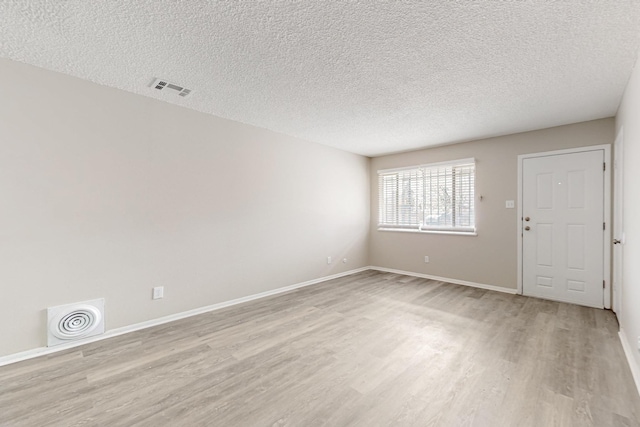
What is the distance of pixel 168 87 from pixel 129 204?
1.24 meters

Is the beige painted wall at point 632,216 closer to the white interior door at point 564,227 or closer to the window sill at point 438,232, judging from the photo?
the white interior door at point 564,227

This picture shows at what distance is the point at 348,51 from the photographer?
7.04 feet

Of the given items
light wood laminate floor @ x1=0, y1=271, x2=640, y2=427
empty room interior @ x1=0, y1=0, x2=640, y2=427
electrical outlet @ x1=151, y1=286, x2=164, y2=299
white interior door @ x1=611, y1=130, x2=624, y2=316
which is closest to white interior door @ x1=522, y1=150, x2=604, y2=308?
empty room interior @ x1=0, y1=0, x2=640, y2=427

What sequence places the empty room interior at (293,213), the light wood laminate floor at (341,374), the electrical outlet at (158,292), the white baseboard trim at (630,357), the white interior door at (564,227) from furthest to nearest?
1. the white interior door at (564,227)
2. the electrical outlet at (158,292)
3. the white baseboard trim at (630,357)
4. the empty room interior at (293,213)
5. the light wood laminate floor at (341,374)

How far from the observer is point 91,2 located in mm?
1662

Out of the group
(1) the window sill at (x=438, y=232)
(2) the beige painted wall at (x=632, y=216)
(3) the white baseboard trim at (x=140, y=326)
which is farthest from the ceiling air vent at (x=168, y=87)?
(1) the window sill at (x=438, y=232)

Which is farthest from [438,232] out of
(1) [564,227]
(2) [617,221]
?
(2) [617,221]

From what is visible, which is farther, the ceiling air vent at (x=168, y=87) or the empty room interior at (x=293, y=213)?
the ceiling air vent at (x=168, y=87)

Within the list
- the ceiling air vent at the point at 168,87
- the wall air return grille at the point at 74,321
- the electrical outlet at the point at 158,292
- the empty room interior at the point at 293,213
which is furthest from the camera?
the electrical outlet at the point at 158,292

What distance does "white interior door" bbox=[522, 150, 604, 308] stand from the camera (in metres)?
3.60

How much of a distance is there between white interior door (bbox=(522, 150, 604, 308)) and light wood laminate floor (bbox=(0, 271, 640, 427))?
0.50m

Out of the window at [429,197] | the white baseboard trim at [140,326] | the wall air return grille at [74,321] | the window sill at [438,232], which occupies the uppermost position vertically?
the window at [429,197]

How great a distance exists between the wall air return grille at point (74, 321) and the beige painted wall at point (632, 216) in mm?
4367

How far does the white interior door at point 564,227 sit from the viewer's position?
3604 mm
